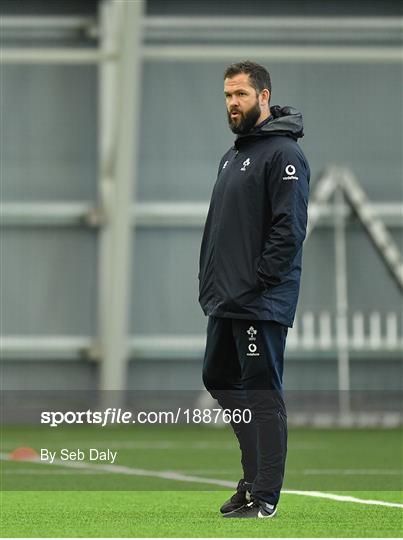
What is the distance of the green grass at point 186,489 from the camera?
16.9ft

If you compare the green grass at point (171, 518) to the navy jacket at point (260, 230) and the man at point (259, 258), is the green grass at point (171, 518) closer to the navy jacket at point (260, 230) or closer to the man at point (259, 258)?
the man at point (259, 258)

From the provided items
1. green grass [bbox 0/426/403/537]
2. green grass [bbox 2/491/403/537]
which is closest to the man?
green grass [bbox 2/491/403/537]

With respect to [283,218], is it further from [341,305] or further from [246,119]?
[341,305]

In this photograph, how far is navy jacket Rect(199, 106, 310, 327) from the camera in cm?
532

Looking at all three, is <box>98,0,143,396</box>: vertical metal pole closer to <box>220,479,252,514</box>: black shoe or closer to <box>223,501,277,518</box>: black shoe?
<box>220,479,252,514</box>: black shoe

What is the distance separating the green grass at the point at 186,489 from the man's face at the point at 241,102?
4.61 ft

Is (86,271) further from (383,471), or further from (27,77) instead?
(383,471)

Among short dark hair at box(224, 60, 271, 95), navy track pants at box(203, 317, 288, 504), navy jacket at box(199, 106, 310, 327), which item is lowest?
navy track pants at box(203, 317, 288, 504)

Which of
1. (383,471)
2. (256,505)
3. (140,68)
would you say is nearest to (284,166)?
(256,505)

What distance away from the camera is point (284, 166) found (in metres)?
5.34

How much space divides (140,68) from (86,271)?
6.66 feet

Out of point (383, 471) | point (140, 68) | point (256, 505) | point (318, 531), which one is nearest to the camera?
point (318, 531)

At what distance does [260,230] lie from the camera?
5.41 metres

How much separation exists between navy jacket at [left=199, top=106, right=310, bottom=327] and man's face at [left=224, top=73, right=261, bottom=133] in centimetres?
6
